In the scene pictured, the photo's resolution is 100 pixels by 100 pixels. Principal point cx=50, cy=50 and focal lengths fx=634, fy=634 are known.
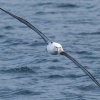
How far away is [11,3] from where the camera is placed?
44.7 metres

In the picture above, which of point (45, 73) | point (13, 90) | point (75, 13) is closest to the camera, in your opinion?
point (13, 90)

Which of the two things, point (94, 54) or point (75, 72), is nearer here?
point (75, 72)

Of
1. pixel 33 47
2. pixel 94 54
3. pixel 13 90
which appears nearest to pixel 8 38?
pixel 33 47

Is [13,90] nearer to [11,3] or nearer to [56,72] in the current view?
[56,72]

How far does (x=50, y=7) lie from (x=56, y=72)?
13091mm

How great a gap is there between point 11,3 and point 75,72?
14.3 metres

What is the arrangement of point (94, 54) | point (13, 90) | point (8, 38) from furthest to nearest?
point (8, 38) → point (94, 54) → point (13, 90)

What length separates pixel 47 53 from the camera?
3438 cm

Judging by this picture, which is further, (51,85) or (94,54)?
(94,54)

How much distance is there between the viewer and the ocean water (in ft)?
95.9

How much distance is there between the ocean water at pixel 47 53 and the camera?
1151 inches

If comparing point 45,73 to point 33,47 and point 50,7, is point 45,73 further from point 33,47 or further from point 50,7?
point 50,7

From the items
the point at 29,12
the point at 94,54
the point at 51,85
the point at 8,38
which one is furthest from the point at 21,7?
the point at 51,85

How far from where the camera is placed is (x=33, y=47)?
35438 millimetres
